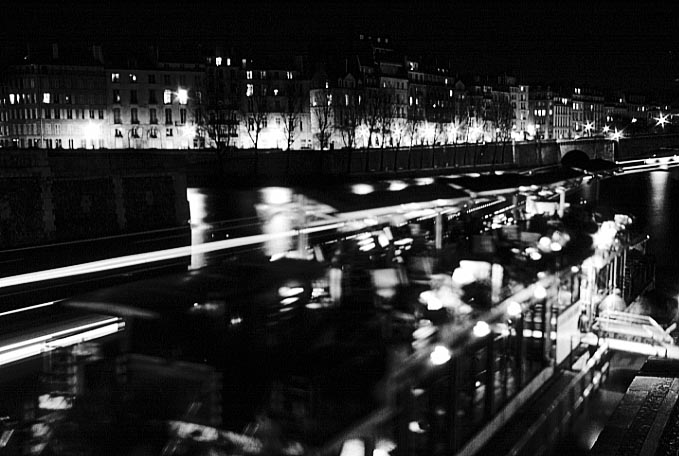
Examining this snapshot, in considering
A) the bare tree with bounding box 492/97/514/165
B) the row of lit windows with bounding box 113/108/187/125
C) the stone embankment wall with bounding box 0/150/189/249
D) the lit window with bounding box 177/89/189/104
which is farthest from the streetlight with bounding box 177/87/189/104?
the stone embankment wall with bounding box 0/150/189/249

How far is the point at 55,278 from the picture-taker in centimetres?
1018

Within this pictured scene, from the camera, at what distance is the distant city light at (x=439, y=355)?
4277 millimetres

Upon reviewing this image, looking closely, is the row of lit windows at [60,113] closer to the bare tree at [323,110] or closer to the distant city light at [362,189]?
the bare tree at [323,110]

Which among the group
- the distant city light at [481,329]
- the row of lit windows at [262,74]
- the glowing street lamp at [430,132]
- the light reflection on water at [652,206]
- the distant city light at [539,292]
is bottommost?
the light reflection on water at [652,206]

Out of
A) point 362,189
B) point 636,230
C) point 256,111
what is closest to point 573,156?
point 256,111

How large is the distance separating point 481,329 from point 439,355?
77cm

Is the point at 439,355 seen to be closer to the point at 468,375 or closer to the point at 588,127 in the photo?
the point at 468,375

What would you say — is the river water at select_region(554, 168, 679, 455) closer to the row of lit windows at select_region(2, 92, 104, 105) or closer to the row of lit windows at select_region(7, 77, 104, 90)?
the row of lit windows at select_region(2, 92, 104, 105)

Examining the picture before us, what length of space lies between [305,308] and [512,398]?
7.18 feet

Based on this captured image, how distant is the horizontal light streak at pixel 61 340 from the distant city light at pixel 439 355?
1.75 m

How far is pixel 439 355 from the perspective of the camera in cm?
433

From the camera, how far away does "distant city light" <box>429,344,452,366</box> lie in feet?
14.0

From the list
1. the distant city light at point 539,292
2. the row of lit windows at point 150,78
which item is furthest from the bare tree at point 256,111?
the distant city light at point 539,292

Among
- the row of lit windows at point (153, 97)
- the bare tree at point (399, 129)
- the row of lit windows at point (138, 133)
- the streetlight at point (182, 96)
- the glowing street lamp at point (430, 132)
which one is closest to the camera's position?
the streetlight at point (182, 96)
